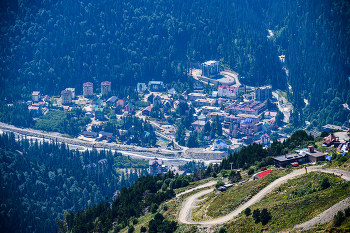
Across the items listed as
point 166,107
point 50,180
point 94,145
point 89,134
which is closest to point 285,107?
point 166,107

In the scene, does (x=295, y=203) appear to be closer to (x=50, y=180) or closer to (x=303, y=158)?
(x=303, y=158)

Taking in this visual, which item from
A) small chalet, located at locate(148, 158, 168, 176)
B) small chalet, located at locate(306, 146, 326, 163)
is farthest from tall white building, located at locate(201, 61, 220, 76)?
small chalet, located at locate(306, 146, 326, 163)

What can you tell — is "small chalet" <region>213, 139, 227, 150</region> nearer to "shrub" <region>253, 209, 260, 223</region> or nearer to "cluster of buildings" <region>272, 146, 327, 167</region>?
"cluster of buildings" <region>272, 146, 327, 167</region>

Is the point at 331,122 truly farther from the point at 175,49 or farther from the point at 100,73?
the point at 100,73

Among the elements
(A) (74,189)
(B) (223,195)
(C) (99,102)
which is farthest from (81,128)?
(B) (223,195)

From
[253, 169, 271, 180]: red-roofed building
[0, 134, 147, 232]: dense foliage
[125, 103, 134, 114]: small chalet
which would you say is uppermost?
[125, 103, 134, 114]: small chalet

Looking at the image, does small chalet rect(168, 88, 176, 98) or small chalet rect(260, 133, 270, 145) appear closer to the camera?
small chalet rect(260, 133, 270, 145)
